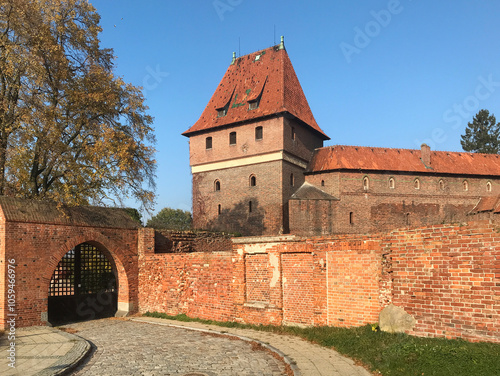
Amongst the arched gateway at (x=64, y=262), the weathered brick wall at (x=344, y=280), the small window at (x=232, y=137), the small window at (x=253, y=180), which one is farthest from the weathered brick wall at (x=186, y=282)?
the small window at (x=232, y=137)

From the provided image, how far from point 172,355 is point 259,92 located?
27596mm

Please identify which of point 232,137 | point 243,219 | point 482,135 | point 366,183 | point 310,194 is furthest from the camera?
point 482,135

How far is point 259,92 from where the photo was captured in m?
33.9

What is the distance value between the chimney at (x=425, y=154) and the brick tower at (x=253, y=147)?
28.2ft

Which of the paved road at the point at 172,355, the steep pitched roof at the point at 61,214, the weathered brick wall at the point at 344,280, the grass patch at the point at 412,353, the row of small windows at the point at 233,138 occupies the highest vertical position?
the row of small windows at the point at 233,138

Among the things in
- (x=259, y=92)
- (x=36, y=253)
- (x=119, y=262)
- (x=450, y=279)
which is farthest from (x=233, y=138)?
(x=450, y=279)

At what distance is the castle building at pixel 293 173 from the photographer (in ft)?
103

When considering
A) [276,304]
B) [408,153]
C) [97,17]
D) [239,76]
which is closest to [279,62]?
[239,76]

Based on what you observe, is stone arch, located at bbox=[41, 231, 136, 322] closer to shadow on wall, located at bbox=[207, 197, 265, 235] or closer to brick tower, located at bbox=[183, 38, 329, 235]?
brick tower, located at bbox=[183, 38, 329, 235]

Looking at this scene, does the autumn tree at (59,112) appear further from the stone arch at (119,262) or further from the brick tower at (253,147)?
the brick tower at (253,147)

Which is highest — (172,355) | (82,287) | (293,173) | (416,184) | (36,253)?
(293,173)

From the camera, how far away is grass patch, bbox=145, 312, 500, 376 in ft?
20.2

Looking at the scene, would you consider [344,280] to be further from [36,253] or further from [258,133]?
[258,133]

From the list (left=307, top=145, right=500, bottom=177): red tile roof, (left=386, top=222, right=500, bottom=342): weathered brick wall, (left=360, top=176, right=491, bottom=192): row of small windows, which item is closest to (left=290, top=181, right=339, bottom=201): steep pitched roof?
(left=360, top=176, right=491, bottom=192): row of small windows
